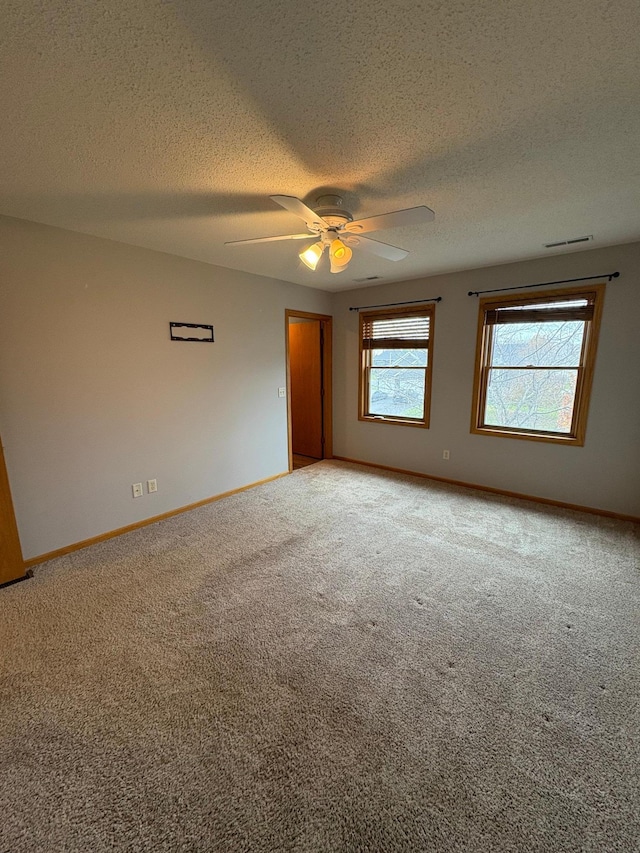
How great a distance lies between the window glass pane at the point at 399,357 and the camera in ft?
14.2

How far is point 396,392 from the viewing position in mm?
4613

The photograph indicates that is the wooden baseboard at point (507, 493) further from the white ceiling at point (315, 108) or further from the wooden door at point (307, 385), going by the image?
the white ceiling at point (315, 108)

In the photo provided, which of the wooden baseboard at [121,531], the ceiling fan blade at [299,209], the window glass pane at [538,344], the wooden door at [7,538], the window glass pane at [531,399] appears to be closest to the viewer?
the ceiling fan blade at [299,209]

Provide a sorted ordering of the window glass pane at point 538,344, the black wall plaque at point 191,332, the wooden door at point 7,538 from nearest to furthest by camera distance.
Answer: the wooden door at point 7,538 → the black wall plaque at point 191,332 → the window glass pane at point 538,344

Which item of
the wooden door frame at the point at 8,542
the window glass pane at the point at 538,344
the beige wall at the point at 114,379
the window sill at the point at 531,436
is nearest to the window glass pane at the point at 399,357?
the window glass pane at the point at 538,344

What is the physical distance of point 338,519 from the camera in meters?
3.29

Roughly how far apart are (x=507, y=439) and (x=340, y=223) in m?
2.90

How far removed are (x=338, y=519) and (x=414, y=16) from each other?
121 inches

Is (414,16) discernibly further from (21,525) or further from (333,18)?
(21,525)

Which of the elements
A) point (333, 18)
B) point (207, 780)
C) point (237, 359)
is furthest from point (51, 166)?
point (207, 780)

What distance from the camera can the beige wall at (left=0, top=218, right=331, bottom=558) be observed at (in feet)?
7.97

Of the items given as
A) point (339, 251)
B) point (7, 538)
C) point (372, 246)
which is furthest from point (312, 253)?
point (7, 538)

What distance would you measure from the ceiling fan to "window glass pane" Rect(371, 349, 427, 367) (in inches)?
80.4

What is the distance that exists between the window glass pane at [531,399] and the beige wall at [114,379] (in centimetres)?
263
